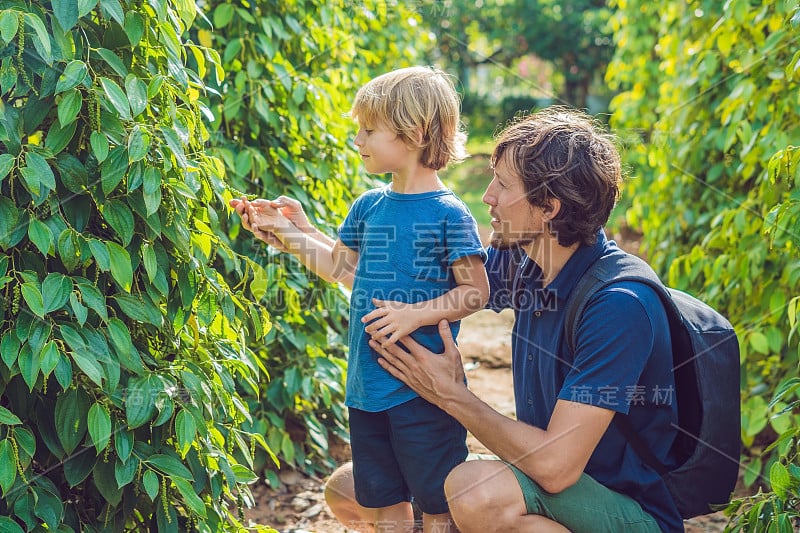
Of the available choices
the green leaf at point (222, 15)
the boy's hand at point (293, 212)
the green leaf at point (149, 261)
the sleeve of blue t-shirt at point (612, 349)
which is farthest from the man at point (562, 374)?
the green leaf at point (222, 15)

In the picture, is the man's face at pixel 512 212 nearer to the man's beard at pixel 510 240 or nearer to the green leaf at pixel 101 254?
the man's beard at pixel 510 240

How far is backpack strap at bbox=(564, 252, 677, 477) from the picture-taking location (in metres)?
1.94

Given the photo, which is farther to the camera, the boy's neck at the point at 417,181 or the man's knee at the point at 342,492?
the man's knee at the point at 342,492

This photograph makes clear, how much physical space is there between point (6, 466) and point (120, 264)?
44 cm

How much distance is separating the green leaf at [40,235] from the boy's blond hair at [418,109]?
81 centimetres

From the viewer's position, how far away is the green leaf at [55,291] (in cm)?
167

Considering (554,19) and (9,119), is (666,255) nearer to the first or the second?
(9,119)

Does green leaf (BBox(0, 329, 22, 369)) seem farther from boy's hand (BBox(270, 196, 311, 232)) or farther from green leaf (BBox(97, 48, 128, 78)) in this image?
boy's hand (BBox(270, 196, 311, 232))

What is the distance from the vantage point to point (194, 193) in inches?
73.5

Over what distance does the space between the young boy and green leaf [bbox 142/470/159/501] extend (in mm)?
549

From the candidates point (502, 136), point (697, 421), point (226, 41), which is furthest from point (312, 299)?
point (697, 421)

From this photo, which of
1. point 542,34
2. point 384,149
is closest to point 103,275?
point 384,149

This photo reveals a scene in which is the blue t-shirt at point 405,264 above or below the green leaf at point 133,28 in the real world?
below

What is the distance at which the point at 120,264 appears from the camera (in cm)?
175
